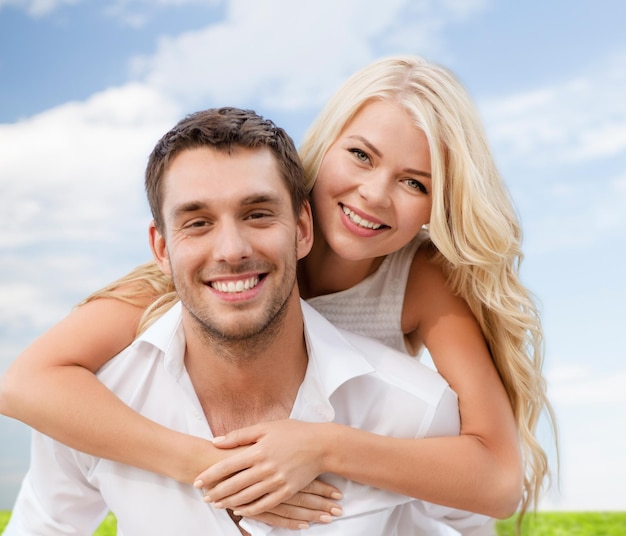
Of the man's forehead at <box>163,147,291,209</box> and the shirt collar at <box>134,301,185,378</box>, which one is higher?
the man's forehead at <box>163,147,291,209</box>

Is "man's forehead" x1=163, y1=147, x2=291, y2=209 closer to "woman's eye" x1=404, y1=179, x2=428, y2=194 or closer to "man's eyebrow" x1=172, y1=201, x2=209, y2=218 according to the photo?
"man's eyebrow" x1=172, y1=201, x2=209, y2=218

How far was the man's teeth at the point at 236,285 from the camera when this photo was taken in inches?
108

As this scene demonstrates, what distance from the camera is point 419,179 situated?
3205 mm

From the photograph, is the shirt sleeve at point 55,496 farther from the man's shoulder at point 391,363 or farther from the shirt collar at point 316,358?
the man's shoulder at point 391,363

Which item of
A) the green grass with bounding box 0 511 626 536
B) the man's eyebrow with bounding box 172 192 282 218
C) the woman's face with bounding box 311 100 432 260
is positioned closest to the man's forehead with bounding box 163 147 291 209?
the man's eyebrow with bounding box 172 192 282 218

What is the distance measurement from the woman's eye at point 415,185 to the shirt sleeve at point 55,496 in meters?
1.54

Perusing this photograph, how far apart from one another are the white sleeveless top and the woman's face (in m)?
0.31

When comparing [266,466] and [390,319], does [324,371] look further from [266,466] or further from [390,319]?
[390,319]

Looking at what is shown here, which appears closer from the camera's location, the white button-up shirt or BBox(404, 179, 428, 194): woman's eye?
the white button-up shirt

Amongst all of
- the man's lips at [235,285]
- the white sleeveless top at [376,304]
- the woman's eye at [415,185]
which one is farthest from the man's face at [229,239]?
the white sleeveless top at [376,304]

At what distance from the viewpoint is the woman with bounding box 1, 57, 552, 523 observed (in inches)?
107

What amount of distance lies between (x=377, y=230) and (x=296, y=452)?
0.96m

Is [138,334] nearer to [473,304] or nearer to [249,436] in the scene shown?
[249,436]

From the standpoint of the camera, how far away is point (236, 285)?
2.74 metres
